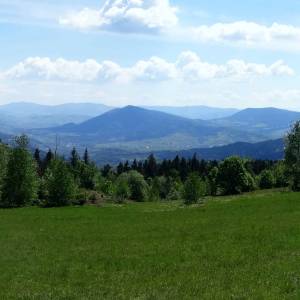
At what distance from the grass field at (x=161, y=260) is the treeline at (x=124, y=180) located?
136 feet

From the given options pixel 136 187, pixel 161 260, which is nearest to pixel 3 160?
pixel 136 187

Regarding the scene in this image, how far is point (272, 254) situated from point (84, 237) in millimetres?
15141

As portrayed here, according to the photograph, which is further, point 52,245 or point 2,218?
point 2,218

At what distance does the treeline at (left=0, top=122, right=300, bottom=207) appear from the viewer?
77875mm

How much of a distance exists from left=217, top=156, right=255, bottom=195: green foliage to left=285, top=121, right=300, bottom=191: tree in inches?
1507

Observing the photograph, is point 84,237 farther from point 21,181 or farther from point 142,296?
point 21,181

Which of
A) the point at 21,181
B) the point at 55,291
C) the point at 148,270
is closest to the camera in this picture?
the point at 55,291

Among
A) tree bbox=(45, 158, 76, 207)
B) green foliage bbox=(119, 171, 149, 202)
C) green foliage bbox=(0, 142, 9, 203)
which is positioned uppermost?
green foliage bbox=(0, 142, 9, 203)

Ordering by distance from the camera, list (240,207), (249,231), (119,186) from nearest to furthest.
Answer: (249,231) < (240,207) < (119,186)

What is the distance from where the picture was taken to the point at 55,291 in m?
17.2

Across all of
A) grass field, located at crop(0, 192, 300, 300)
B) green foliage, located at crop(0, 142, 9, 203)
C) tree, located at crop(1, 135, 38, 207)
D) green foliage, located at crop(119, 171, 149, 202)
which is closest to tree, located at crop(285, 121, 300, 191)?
tree, located at crop(1, 135, 38, 207)

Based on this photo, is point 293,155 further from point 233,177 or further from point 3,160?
point 3,160

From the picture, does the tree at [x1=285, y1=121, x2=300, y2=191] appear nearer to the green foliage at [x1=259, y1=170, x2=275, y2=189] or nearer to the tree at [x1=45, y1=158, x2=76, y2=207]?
the tree at [x1=45, y1=158, x2=76, y2=207]

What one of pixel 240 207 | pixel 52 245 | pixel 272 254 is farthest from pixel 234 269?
pixel 240 207
